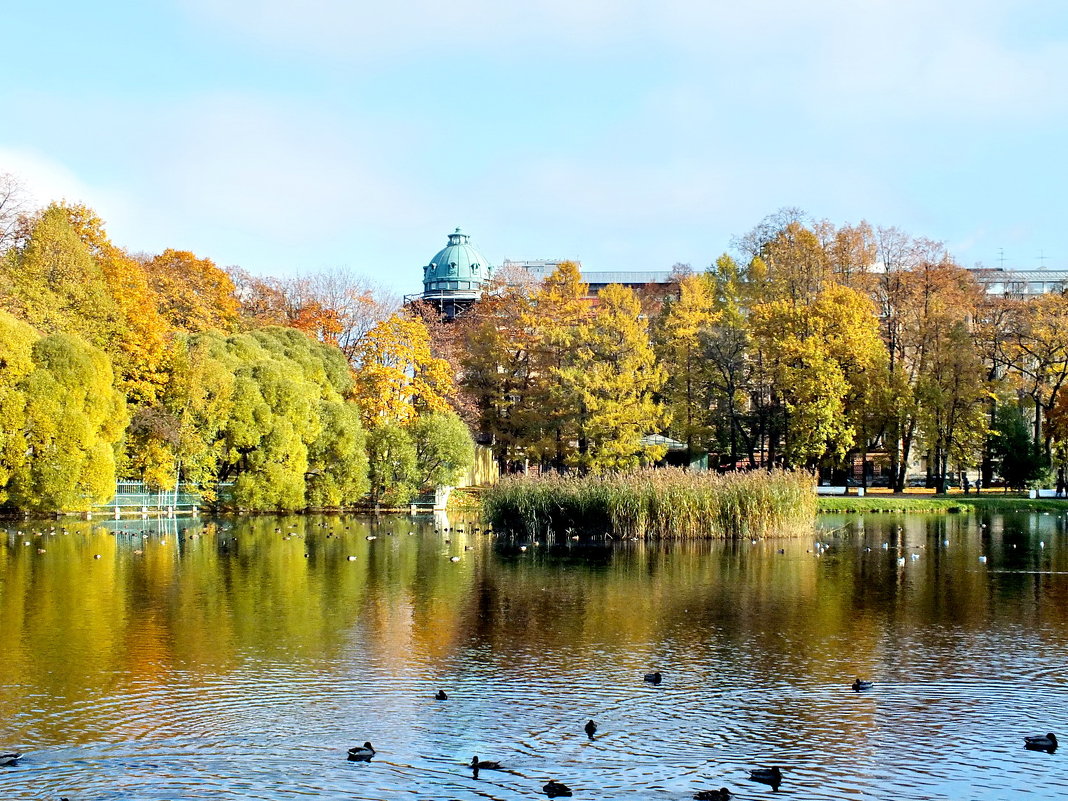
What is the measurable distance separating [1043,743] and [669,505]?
21746 mm

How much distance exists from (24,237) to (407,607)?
33529 millimetres

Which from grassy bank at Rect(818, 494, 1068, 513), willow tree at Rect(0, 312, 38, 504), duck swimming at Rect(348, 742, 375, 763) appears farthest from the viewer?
grassy bank at Rect(818, 494, 1068, 513)

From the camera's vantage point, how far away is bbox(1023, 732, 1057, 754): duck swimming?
10625 mm

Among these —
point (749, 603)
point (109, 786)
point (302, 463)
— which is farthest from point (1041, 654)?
point (302, 463)

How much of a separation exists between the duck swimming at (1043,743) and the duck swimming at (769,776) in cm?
261

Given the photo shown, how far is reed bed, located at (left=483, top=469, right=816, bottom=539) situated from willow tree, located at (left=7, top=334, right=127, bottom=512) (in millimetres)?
16768

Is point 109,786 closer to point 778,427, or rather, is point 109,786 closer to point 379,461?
point 379,461

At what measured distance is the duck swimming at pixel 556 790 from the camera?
371 inches

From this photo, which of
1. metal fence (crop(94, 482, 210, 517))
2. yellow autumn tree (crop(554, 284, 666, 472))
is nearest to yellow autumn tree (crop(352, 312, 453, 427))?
yellow autumn tree (crop(554, 284, 666, 472))

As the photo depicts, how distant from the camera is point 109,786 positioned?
9648mm

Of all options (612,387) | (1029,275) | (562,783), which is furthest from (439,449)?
(1029,275)

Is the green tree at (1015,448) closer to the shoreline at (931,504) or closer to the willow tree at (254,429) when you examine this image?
the shoreline at (931,504)

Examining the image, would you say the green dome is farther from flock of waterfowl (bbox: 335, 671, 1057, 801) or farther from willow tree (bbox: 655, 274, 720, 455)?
flock of waterfowl (bbox: 335, 671, 1057, 801)

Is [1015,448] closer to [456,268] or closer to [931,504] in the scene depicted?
[931,504]
